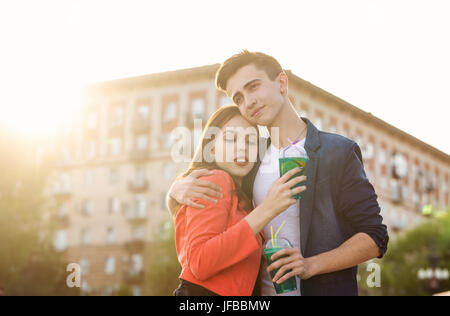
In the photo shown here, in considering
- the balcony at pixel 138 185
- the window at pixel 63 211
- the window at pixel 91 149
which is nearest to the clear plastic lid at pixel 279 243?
the balcony at pixel 138 185

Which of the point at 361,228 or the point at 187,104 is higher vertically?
the point at 187,104

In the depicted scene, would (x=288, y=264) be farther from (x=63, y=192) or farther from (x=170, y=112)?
(x=63, y=192)

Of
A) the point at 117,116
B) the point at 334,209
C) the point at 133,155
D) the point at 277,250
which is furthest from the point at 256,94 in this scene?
the point at 117,116

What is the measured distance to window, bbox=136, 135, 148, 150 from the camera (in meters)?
45.4

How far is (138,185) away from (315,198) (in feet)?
140

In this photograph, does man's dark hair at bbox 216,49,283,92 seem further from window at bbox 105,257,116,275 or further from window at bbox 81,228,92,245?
window at bbox 81,228,92,245

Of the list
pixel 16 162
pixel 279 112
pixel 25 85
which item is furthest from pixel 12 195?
pixel 279 112

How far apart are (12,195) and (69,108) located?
2731 cm

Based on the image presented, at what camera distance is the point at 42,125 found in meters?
24.1

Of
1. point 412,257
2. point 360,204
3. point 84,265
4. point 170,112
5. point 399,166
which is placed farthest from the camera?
point 399,166

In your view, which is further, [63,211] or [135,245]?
[63,211]

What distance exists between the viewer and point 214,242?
2.52 m

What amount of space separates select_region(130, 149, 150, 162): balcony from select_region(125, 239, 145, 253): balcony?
6720 millimetres
